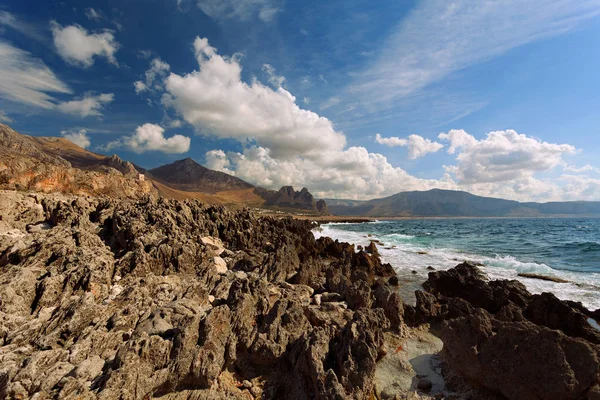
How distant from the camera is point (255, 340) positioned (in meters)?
8.22

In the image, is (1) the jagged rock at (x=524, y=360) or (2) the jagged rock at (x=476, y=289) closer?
(1) the jagged rock at (x=524, y=360)

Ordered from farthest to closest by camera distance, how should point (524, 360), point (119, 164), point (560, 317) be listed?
1. point (119, 164)
2. point (560, 317)
3. point (524, 360)

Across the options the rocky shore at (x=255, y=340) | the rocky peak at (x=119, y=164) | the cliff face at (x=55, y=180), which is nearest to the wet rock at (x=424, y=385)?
the rocky shore at (x=255, y=340)

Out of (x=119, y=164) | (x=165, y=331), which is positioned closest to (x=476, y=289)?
(x=165, y=331)

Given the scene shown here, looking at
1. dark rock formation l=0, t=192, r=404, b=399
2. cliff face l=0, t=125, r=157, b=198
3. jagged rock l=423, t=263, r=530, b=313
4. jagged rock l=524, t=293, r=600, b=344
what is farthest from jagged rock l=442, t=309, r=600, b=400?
cliff face l=0, t=125, r=157, b=198

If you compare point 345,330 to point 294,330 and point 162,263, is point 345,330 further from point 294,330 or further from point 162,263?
point 162,263

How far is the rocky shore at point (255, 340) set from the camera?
6492mm

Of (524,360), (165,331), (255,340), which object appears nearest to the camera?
(524,360)

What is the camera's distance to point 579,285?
20328 mm

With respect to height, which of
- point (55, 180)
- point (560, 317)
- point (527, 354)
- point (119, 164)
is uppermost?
point (119, 164)

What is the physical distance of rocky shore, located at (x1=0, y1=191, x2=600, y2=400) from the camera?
21.3ft

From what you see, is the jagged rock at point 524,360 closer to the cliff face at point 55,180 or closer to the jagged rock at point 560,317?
the jagged rock at point 560,317

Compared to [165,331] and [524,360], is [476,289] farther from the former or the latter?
[165,331]

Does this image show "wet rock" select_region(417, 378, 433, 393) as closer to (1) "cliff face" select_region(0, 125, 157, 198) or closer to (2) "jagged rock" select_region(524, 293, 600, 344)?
(2) "jagged rock" select_region(524, 293, 600, 344)
